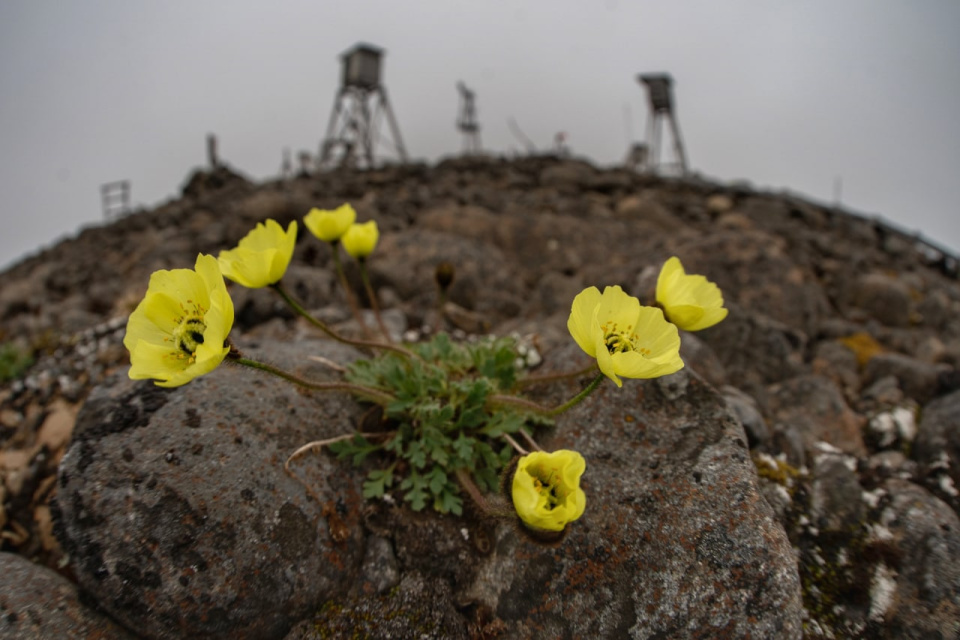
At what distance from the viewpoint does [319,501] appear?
7.01 ft

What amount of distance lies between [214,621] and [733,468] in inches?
70.4

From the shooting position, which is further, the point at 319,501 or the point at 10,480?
the point at 10,480

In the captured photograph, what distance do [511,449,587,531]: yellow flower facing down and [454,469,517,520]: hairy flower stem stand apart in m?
0.09

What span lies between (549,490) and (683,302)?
2.88 feet

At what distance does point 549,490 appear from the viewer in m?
1.71

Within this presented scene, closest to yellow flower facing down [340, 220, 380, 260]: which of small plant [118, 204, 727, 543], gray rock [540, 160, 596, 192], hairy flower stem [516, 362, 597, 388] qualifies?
small plant [118, 204, 727, 543]

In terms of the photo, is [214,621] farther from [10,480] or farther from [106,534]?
[10,480]

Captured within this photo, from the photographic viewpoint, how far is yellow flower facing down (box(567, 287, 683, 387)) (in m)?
1.65

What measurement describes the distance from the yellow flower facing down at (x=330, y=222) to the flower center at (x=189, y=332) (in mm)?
957

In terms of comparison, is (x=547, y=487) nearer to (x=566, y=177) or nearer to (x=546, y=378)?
(x=546, y=378)

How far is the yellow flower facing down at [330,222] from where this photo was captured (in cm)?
272

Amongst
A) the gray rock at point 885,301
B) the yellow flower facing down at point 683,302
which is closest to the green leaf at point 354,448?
the yellow flower facing down at point 683,302

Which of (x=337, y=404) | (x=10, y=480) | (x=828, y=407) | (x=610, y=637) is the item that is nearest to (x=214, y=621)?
(x=337, y=404)

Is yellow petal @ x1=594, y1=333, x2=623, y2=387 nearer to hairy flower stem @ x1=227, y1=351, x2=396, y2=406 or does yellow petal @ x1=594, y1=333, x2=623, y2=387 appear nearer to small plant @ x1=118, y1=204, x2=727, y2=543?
small plant @ x1=118, y1=204, x2=727, y2=543
